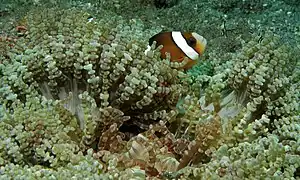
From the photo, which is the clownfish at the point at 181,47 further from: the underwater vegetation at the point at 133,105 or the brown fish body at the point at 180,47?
the underwater vegetation at the point at 133,105

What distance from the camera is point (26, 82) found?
5.79 ft

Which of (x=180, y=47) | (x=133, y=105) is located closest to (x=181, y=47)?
(x=180, y=47)

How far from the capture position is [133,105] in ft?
5.83

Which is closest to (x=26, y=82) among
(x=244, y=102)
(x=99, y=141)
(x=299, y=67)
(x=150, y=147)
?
(x=99, y=141)

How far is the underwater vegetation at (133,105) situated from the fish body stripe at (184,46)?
0.86 ft

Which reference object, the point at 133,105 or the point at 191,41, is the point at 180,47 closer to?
the point at 191,41

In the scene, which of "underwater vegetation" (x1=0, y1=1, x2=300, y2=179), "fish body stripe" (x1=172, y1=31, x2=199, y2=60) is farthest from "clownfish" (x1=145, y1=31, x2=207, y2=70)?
"underwater vegetation" (x1=0, y1=1, x2=300, y2=179)

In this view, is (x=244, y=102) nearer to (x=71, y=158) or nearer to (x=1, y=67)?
(x=71, y=158)

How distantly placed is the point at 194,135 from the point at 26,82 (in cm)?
71

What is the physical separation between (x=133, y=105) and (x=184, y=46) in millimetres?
573

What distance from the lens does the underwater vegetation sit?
4.90 ft

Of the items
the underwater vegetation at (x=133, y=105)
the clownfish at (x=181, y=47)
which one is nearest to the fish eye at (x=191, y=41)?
the clownfish at (x=181, y=47)

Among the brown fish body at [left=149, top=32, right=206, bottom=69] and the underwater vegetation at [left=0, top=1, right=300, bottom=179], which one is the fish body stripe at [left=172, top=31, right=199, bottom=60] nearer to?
the brown fish body at [left=149, top=32, right=206, bottom=69]

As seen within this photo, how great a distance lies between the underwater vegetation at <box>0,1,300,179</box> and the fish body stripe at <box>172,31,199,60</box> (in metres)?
0.26
